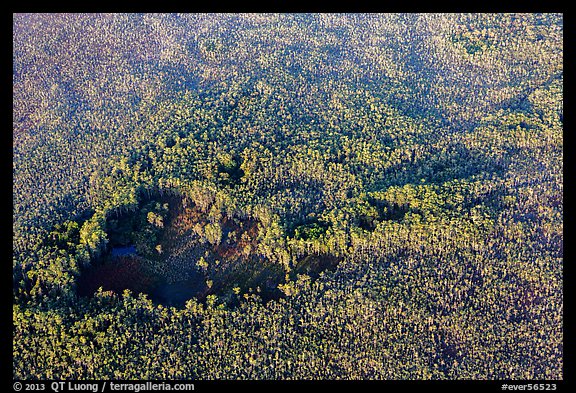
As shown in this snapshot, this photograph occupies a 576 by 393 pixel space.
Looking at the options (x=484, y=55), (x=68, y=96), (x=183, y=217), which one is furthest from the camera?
(x=484, y=55)

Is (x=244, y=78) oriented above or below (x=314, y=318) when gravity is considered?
above

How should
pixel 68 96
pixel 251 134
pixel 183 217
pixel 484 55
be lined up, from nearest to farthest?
1. pixel 183 217
2. pixel 251 134
3. pixel 68 96
4. pixel 484 55

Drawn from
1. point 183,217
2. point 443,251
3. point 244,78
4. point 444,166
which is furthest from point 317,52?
point 443,251

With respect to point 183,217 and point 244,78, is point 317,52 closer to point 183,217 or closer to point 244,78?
point 244,78

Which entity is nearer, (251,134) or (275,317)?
(275,317)

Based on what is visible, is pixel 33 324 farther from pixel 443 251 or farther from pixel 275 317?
pixel 443 251

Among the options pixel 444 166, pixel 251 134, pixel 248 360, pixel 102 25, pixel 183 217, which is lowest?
pixel 248 360
